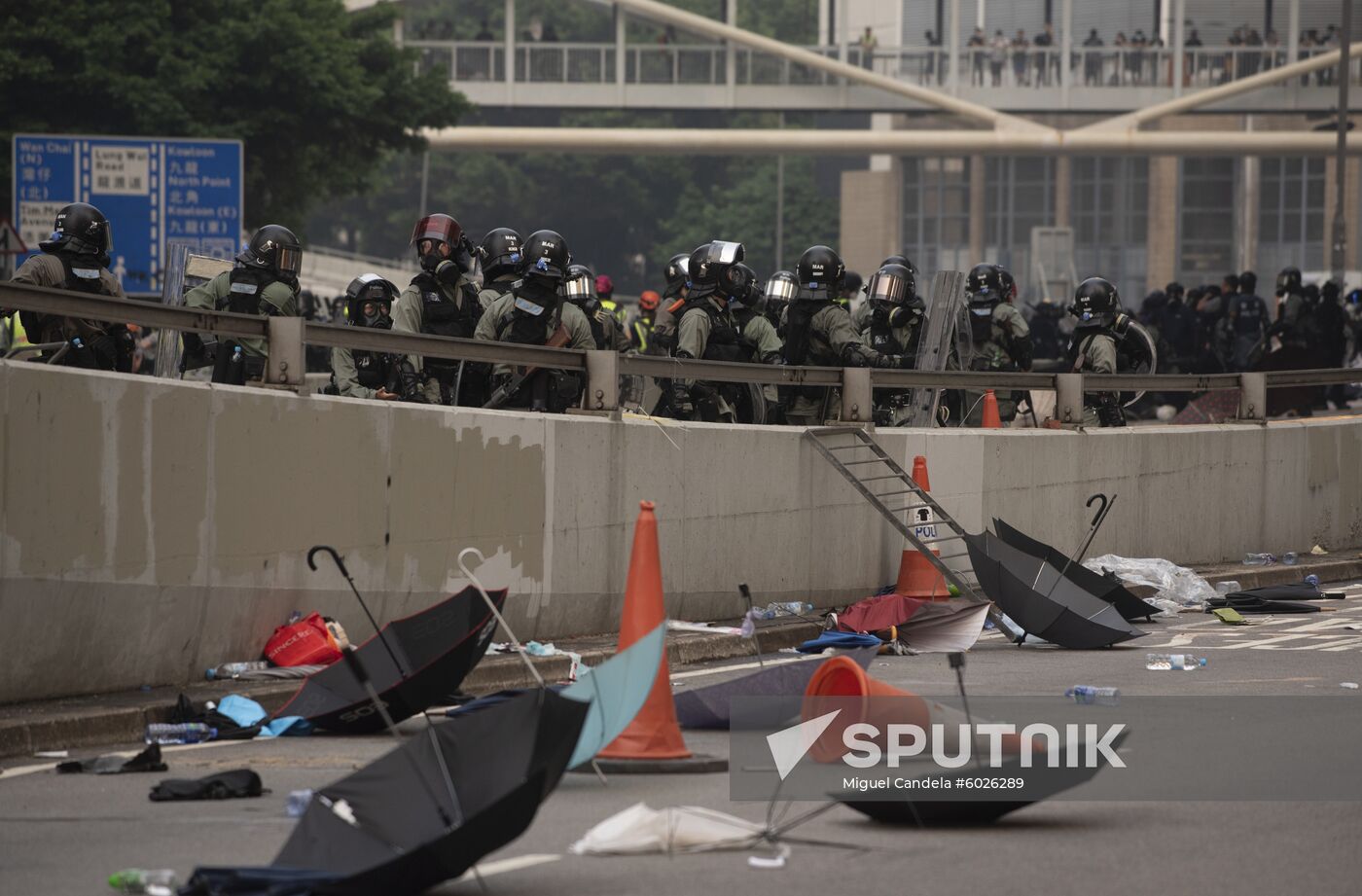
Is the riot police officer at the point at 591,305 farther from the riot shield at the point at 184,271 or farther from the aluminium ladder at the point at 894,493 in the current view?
Answer: the aluminium ladder at the point at 894,493

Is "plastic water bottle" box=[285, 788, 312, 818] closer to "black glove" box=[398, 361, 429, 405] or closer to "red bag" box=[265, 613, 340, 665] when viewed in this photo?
"red bag" box=[265, 613, 340, 665]

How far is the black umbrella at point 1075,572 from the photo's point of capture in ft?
44.0

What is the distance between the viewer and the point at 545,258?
13.7 metres

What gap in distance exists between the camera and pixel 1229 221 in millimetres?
83562

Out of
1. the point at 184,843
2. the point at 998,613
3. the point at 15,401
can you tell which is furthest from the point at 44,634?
the point at 998,613

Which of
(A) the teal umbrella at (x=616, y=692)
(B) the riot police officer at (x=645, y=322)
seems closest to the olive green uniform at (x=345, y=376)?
(A) the teal umbrella at (x=616, y=692)

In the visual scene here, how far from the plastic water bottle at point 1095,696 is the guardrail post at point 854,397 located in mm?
4254

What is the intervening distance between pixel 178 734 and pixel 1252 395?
11588 millimetres

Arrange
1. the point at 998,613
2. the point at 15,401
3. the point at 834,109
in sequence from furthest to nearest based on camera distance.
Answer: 1. the point at 834,109
2. the point at 998,613
3. the point at 15,401

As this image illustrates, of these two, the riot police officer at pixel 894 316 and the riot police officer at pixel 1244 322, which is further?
the riot police officer at pixel 1244 322

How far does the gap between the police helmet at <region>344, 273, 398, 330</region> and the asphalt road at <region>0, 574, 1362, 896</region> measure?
22.4 feet

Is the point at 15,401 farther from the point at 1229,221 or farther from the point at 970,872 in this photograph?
the point at 1229,221

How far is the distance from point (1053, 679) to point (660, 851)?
4.97 m

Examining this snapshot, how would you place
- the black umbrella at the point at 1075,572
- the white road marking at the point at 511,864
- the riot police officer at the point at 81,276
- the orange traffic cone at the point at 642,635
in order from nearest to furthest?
the white road marking at the point at 511,864 < the orange traffic cone at the point at 642,635 < the riot police officer at the point at 81,276 < the black umbrella at the point at 1075,572
